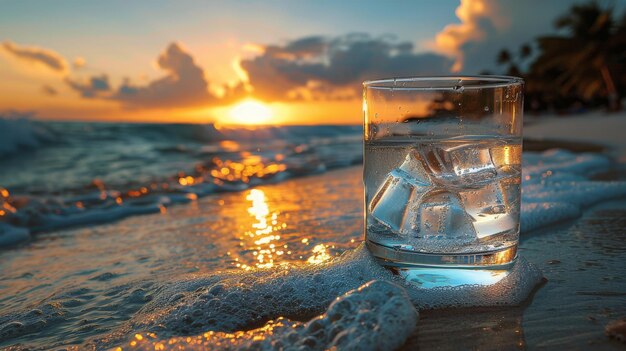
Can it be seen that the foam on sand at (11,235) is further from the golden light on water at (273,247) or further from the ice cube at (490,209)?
the ice cube at (490,209)

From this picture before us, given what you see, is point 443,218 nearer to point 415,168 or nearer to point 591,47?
point 415,168

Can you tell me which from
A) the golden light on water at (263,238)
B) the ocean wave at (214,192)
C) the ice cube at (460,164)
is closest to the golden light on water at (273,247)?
the golden light on water at (263,238)

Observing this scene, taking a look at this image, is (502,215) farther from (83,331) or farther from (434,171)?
(83,331)

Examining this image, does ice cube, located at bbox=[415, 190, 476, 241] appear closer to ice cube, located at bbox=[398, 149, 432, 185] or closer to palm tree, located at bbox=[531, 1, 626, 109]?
ice cube, located at bbox=[398, 149, 432, 185]

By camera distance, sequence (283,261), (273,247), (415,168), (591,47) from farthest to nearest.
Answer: (591,47)
(273,247)
(283,261)
(415,168)

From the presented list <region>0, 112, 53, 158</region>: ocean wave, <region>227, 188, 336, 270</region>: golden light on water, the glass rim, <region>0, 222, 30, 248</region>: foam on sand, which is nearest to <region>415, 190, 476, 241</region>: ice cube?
the glass rim

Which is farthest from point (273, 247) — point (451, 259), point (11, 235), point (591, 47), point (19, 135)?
point (591, 47)
